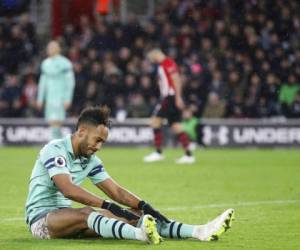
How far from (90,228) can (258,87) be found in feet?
51.8

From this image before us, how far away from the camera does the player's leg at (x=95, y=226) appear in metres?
7.47

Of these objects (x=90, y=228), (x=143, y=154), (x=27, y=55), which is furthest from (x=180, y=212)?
(x=27, y=55)

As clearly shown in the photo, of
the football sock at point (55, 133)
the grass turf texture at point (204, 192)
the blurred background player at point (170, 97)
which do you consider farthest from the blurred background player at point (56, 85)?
the blurred background player at point (170, 97)

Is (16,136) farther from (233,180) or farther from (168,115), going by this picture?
(233,180)

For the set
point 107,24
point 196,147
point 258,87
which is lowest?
point 196,147

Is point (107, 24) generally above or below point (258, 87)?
above

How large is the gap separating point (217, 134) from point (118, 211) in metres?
15.5

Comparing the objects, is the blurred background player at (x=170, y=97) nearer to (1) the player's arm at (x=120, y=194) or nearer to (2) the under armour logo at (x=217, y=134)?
(2) the under armour logo at (x=217, y=134)

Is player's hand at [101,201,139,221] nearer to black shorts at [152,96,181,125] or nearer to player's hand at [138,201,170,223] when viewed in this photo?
player's hand at [138,201,170,223]

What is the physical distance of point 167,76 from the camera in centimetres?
1773

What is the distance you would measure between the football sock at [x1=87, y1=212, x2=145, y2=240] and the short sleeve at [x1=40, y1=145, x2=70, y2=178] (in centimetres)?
45

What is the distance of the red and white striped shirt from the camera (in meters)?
17.7

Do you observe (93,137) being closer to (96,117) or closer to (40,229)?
(96,117)

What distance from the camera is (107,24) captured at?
25438 millimetres
